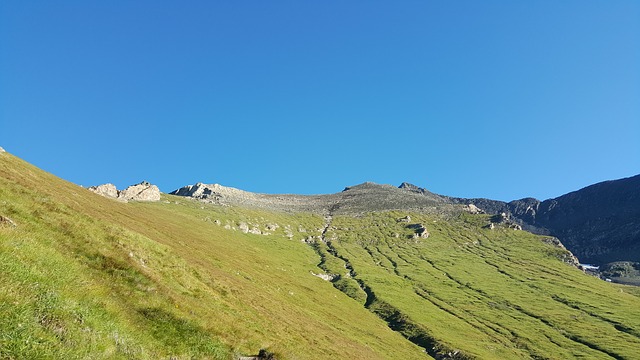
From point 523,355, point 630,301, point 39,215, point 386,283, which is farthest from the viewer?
point 630,301

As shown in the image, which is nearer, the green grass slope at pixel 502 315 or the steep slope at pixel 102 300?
the steep slope at pixel 102 300

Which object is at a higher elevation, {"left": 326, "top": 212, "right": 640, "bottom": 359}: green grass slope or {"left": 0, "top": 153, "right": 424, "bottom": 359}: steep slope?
{"left": 326, "top": 212, "right": 640, "bottom": 359}: green grass slope

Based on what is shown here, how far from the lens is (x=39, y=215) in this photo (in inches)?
1074

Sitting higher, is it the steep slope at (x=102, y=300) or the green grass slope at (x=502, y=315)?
the green grass slope at (x=502, y=315)

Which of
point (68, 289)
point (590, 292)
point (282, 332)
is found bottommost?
point (282, 332)

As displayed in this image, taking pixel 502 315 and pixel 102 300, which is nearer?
pixel 102 300

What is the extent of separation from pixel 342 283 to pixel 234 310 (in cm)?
12661

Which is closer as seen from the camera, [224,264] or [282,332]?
[282,332]

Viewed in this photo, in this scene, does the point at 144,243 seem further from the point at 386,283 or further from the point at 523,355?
the point at 386,283

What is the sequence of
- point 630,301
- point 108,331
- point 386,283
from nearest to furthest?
point 108,331 → point 386,283 → point 630,301

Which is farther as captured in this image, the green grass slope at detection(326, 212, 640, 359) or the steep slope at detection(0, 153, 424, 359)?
the green grass slope at detection(326, 212, 640, 359)

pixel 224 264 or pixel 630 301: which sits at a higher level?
pixel 630 301

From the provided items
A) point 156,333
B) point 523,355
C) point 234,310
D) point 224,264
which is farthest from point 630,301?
point 156,333

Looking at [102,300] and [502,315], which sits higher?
[502,315]
